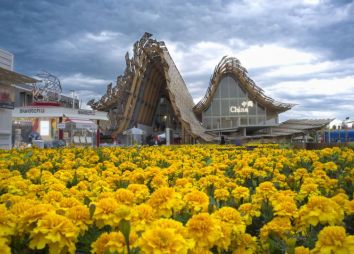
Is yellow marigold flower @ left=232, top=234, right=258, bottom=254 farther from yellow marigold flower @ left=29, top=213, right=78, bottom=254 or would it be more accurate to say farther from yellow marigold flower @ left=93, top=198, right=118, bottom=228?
yellow marigold flower @ left=29, top=213, right=78, bottom=254

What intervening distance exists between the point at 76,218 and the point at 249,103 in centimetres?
6133

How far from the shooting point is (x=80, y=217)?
7.01 feet

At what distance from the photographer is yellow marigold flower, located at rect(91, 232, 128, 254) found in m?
1.78

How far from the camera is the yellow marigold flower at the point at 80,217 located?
2098 mm

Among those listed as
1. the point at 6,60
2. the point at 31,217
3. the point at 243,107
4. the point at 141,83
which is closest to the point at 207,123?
the point at 243,107

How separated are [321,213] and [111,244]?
4.09ft

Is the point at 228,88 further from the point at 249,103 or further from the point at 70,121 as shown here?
the point at 70,121

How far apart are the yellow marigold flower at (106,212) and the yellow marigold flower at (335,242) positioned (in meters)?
1.05

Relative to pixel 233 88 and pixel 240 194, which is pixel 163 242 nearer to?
pixel 240 194

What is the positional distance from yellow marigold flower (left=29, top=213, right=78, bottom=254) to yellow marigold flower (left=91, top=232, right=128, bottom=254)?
0.12 m

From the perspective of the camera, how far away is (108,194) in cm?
261

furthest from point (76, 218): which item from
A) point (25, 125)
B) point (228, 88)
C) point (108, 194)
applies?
point (228, 88)

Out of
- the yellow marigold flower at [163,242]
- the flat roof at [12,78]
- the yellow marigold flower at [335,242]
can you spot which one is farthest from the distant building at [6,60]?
the yellow marigold flower at [335,242]

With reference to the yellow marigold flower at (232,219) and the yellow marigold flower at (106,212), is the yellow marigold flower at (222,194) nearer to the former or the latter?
the yellow marigold flower at (232,219)
